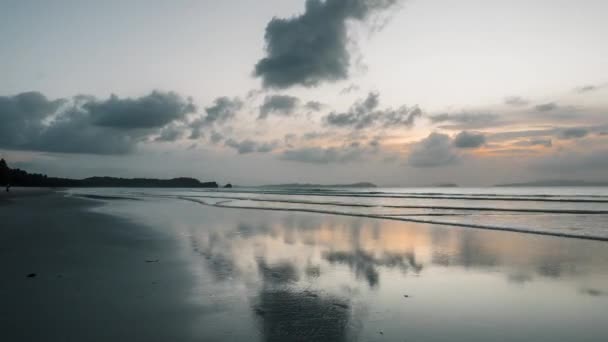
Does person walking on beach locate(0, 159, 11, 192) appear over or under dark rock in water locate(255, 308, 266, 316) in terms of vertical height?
over

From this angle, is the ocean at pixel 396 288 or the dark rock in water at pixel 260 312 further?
the dark rock in water at pixel 260 312

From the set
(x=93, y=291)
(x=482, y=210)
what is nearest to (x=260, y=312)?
(x=93, y=291)

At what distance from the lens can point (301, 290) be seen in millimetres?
7445

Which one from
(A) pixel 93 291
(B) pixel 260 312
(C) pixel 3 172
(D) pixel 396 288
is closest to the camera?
(B) pixel 260 312

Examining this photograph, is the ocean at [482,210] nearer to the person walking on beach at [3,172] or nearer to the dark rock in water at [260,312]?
the dark rock in water at [260,312]

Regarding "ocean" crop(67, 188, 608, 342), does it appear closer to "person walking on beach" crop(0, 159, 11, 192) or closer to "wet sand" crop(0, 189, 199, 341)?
"wet sand" crop(0, 189, 199, 341)

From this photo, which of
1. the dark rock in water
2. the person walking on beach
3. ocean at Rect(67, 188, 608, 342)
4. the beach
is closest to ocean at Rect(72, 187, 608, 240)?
ocean at Rect(67, 188, 608, 342)

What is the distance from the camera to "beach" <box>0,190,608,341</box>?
17.7 ft

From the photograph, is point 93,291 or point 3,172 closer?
point 93,291

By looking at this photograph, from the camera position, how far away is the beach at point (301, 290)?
5391 mm

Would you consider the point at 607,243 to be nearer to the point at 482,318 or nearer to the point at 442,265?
the point at 442,265

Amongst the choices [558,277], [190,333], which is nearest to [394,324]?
[190,333]

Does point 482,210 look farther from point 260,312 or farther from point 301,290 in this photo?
point 260,312

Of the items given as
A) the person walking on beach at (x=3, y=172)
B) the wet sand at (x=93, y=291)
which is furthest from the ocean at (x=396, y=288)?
the person walking on beach at (x=3, y=172)
